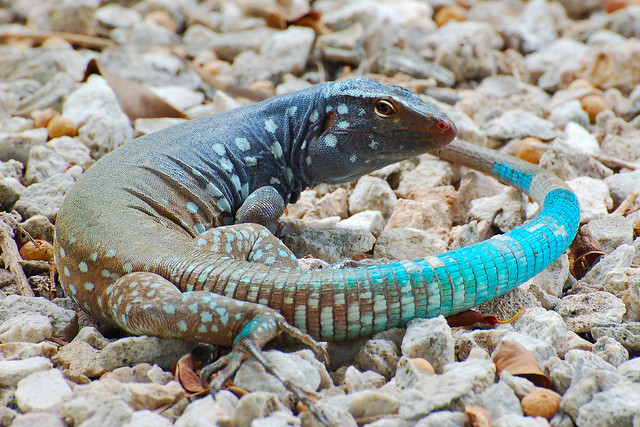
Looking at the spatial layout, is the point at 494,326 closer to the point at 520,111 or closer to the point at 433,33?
the point at 520,111

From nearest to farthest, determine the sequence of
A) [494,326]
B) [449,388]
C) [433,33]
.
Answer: [449,388], [494,326], [433,33]

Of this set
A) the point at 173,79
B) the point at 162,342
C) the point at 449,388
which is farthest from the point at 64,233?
the point at 173,79

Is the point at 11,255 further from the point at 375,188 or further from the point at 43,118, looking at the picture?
the point at 375,188

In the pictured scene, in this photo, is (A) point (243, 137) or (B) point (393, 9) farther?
(B) point (393, 9)

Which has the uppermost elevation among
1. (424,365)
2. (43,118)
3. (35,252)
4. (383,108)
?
(383,108)

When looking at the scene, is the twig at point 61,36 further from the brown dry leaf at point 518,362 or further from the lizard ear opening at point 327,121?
the brown dry leaf at point 518,362

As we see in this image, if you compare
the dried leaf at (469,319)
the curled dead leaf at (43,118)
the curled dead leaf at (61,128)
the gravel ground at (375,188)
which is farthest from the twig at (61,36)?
the dried leaf at (469,319)

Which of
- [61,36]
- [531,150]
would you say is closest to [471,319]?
[531,150]
